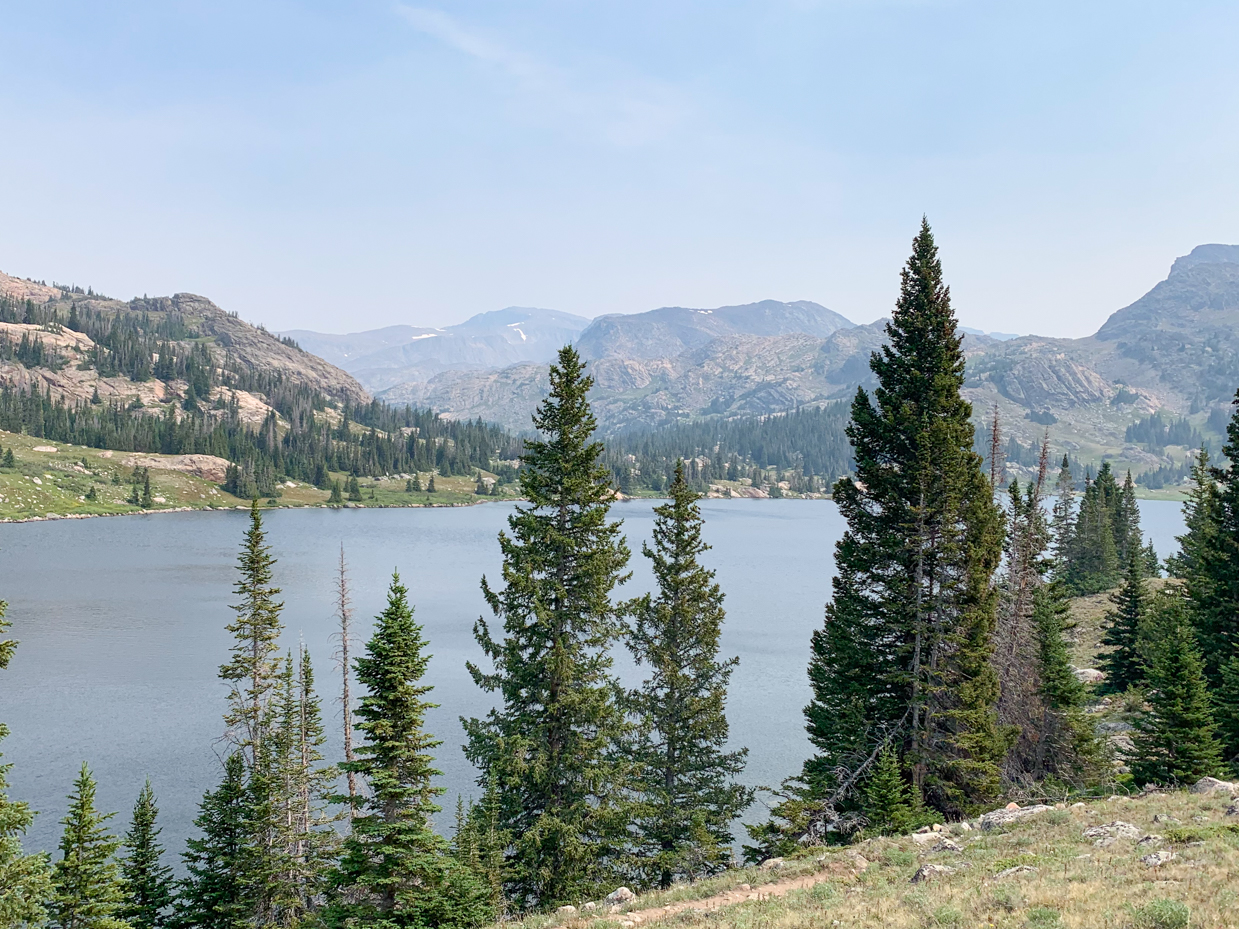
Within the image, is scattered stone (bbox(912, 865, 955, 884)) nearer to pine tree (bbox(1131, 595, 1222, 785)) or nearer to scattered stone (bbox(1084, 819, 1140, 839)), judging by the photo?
scattered stone (bbox(1084, 819, 1140, 839))

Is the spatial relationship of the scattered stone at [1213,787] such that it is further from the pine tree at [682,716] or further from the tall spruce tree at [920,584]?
the pine tree at [682,716]

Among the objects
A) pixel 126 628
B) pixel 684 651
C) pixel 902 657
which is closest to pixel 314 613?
pixel 126 628

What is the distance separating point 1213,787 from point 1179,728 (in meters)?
7.81

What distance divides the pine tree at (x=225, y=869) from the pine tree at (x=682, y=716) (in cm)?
1611

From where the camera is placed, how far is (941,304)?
33.4m

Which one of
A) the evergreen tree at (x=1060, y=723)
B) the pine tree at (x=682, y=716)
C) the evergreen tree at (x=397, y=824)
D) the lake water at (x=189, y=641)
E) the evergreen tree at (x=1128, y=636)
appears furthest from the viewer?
the evergreen tree at (x=1128, y=636)

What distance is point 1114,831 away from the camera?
66.9 ft

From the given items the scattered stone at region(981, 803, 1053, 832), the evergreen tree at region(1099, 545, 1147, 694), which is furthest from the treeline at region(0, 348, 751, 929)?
the evergreen tree at region(1099, 545, 1147, 694)

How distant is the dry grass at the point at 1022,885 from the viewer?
573 inches

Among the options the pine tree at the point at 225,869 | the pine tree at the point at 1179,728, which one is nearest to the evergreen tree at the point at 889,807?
the pine tree at the point at 1179,728

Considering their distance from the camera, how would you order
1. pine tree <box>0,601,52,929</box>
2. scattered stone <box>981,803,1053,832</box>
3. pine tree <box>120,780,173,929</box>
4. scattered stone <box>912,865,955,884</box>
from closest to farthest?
pine tree <box>0,601,52,929</box>
scattered stone <box>912,865,955,884</box>
scattered stone <box>981,803,1053,832</box>
pine tree <box>120,780,173,929</box>

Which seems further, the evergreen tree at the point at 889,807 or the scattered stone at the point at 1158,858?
the evergreen tree at the point at 889,807

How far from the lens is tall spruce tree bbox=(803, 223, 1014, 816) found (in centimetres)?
3041

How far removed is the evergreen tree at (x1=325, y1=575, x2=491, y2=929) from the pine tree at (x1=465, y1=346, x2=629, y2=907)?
239 inches
